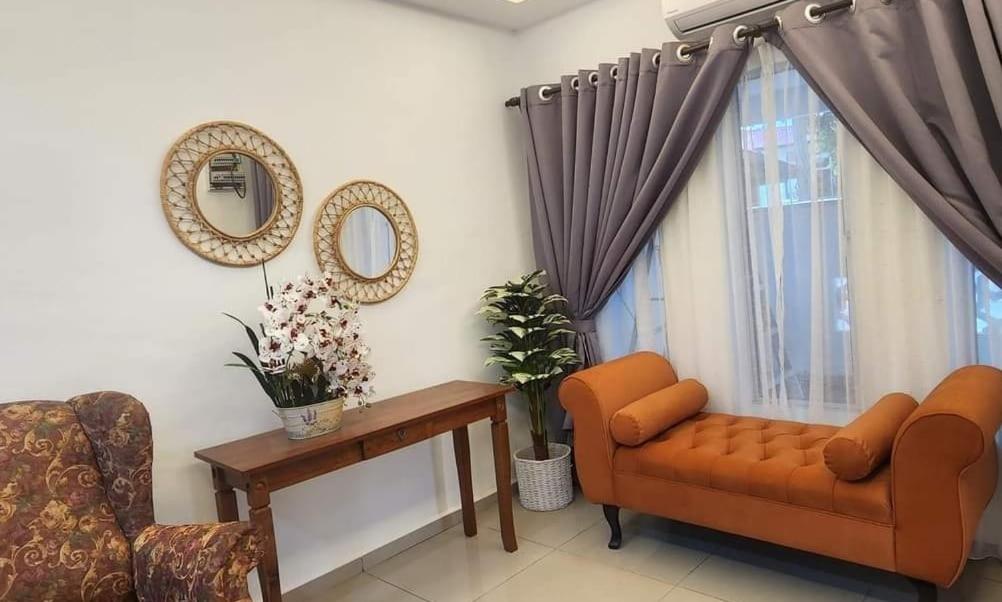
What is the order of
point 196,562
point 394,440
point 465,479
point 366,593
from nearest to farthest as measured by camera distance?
point 196,562
point 394,440
point 366,593
point 465,479

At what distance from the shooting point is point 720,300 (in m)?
3.01

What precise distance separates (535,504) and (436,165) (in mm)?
1770

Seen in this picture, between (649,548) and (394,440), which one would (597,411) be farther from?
(394,440)

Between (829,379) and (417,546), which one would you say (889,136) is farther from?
(417,546)

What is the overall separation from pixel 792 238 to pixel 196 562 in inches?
97.4

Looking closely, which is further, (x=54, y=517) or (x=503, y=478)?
(x=503, y=478)

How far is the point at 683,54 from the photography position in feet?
9.43

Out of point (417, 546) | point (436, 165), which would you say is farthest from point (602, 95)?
point (417, 546)

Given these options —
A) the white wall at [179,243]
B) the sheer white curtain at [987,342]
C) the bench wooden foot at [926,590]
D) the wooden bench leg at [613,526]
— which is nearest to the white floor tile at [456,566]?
the white wall at [179,243]

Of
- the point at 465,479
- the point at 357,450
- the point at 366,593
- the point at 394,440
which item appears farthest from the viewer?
the point at 465,479

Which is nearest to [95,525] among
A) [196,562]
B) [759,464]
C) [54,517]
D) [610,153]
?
[54,517]

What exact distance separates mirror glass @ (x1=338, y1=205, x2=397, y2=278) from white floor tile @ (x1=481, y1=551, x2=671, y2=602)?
4.68ft

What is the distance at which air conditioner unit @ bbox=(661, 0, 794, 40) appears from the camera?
2.66 meters

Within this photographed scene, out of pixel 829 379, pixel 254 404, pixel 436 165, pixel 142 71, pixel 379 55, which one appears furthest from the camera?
pixel 436 165
